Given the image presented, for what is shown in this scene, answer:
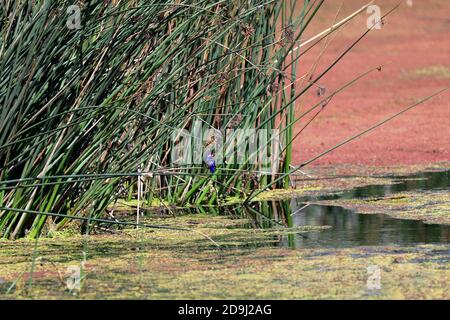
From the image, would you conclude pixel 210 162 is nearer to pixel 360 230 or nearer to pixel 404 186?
pixel 360 230

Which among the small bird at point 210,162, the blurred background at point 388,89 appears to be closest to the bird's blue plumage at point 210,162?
the small bird at point 210,162

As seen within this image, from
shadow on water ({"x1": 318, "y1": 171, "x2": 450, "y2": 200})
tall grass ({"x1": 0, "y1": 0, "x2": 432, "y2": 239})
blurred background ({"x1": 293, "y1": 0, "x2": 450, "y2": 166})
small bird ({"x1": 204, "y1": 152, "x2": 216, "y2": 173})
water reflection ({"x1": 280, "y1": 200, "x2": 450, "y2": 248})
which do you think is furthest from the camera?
blurred background ({"x1": 293, "y1": 0, "x2": 450, "y2": 166})

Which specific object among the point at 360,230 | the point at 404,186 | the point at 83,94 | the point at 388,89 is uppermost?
the point at 388,89

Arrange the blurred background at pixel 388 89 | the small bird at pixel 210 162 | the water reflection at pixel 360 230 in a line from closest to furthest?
1. the water reflection at pixel 360 230
2. the small bird at pixel 210 162
3. the blurred background at pixel 388 89

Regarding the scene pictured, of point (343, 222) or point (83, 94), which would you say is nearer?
point (83, 94)

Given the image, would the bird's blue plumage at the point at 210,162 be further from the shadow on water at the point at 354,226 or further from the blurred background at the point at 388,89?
the blurred background at the point at 388,89

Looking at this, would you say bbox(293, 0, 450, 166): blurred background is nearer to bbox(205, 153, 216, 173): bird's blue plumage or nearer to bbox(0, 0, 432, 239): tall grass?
bbox(205, 153, 216, 173): bird's blue plumage

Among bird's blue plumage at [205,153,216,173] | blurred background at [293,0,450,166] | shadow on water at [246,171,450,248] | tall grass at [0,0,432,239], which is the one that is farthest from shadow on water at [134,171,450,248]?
blurred background at [293,0,450,166]

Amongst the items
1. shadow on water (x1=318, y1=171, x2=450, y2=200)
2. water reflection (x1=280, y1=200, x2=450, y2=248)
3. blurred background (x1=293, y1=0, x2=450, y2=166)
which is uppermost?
blurred background (x1=293, y1=0, x2=450, y2=166)

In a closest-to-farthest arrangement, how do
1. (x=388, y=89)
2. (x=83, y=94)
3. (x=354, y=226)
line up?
(x=83, y=94) → (x=354, y=226) → (x=388, y=89)

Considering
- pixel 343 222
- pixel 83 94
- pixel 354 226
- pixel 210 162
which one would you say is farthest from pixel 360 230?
pixel 83 94
